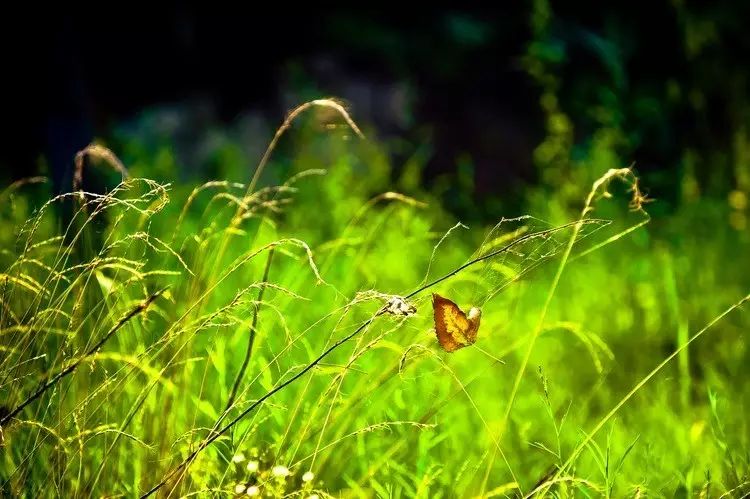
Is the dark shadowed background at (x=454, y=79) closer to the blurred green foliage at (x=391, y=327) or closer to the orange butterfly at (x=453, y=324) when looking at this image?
the blurred green foliage at (x=391, y=327)

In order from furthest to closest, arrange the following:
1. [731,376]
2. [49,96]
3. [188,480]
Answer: [49,96], [731,376], [188,480]

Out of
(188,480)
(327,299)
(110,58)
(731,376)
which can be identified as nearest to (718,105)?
(731,376)

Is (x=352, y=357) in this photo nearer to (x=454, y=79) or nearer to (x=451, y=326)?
(x=451, y=326)

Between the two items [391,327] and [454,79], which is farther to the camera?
[454,79]

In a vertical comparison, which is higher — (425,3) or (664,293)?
(425,3)

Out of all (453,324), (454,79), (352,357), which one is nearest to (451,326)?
(453,324)

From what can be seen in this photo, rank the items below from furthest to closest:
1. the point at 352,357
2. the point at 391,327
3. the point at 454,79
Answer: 1. the point at 454,79
2. the point at 391,327
3. the point at 352,357

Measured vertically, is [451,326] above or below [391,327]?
above

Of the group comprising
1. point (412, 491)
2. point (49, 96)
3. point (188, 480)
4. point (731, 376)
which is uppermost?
point (49, 96)

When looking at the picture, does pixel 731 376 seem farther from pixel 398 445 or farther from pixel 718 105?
pixel 718 105
